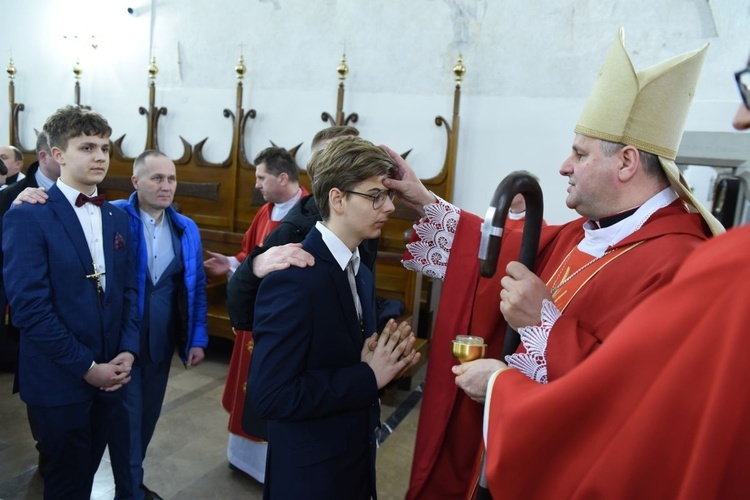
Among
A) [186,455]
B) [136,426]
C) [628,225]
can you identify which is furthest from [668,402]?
[186,455]

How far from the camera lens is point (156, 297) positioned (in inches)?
101

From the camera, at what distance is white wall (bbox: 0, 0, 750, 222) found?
4664mm

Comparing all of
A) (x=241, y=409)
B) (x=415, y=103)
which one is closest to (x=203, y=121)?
(x=415, y=103)

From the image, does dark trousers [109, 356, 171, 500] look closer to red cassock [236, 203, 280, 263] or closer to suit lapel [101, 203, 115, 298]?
suit lapel [101, 203, 115, 298]

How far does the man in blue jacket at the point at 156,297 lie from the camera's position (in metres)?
2.50

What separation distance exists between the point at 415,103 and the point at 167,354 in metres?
3.88

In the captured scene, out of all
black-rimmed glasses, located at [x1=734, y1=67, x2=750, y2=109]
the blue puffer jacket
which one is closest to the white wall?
the blue puffer jacket

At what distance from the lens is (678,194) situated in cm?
150

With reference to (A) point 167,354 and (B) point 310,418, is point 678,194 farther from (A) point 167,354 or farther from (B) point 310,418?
(A) point 167,354

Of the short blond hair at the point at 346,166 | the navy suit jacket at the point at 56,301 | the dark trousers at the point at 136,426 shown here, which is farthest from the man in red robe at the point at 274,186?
the short blond hair at the point at 346,166

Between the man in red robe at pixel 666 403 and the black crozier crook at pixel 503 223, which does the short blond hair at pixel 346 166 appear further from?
the man in red robe at pixel 666 403

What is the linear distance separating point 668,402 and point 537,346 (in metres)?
0.51

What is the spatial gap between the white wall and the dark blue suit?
3.96m

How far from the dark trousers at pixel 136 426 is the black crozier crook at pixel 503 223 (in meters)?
1.85
